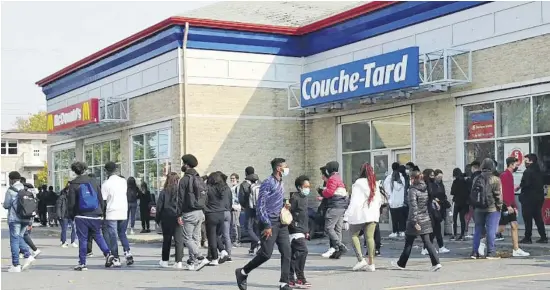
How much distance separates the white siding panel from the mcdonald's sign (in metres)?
14.7

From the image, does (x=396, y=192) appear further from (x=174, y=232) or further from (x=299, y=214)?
(x=299, y=214)

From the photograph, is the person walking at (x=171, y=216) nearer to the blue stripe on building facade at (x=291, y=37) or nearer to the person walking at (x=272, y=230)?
the person walking at (x=272, y=230)

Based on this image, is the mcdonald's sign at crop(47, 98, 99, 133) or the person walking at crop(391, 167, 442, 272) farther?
the mcdonald's sign at crop(47, 98, 99, 133)

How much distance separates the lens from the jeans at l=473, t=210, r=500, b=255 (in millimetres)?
14047

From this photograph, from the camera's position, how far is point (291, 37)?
2530 cm

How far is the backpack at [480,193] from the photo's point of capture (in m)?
13.9

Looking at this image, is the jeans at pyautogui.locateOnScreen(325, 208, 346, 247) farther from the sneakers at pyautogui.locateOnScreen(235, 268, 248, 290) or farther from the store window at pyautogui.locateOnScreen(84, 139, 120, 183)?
the store window at pyautogui.locateOnScreen(84, 139, 120, 183)

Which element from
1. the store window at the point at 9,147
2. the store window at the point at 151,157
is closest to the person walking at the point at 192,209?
the store window at the point at 151,157

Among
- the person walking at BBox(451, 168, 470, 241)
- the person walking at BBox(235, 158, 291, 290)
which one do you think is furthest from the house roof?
the person walking at BBox(235, 158, 291, 290)

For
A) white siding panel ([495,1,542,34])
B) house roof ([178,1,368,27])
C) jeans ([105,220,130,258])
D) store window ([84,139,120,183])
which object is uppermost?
house roof ([178,1,368,27])

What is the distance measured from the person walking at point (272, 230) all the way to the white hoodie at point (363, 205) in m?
2.19

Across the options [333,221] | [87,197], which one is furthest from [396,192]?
[87,197]

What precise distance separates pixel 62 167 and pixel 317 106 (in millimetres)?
16675

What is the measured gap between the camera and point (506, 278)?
459 inches
